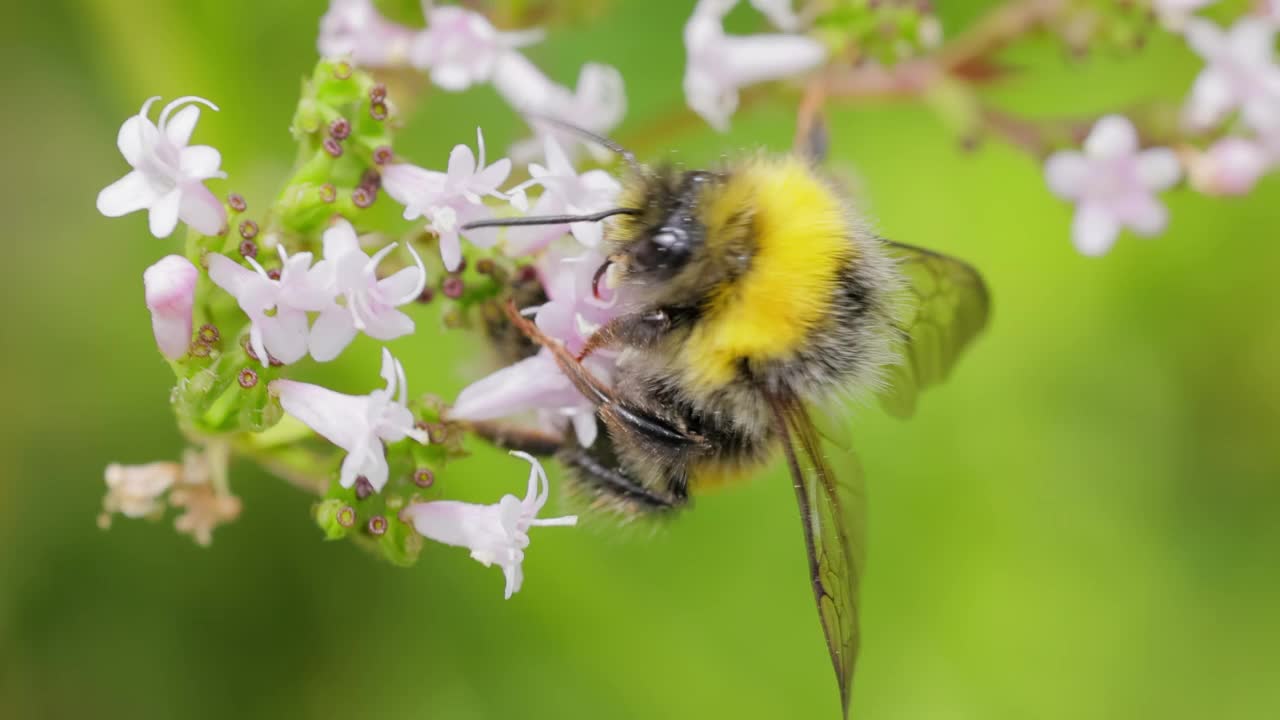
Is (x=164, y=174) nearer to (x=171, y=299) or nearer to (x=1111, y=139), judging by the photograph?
(x=171, y=299)

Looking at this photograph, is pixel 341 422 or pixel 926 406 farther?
pixel 926 406

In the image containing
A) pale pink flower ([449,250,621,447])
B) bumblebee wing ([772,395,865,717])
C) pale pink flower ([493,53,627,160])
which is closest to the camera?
bumblebee wing ([772,395,865,717])

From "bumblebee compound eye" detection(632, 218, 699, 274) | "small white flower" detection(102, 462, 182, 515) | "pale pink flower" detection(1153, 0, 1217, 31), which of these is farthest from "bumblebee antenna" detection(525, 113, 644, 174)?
"pale pink flower" detection(1153, 0, 1217, 31)

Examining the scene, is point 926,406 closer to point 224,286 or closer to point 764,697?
point 764,697

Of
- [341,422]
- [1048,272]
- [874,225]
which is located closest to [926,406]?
[1048,272]

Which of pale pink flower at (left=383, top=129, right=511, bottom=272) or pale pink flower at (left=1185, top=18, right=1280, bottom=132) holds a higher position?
pale pink flower at (left=1185, top=18, right=1280, bottom=132)

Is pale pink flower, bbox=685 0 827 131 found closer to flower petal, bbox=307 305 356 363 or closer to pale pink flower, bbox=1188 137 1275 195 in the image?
pale pink flower, bbox=1188 137 1275 195
